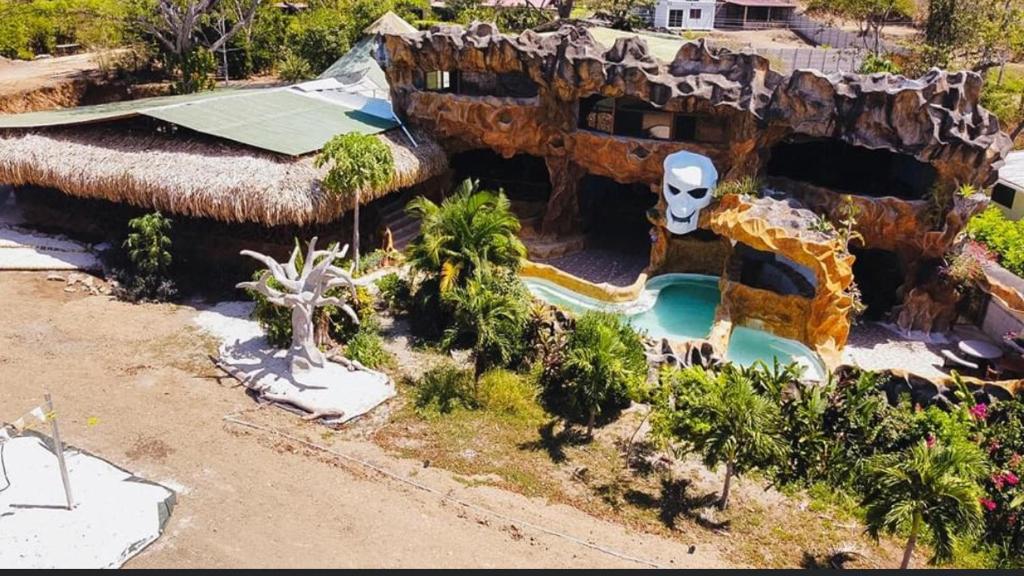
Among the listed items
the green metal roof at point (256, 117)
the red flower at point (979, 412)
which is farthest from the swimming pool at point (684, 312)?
the green metal roof at point (256, 117)

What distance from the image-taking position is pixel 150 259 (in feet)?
69.4

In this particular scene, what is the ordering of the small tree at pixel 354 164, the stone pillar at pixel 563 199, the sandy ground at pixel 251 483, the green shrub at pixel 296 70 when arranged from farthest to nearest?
the green shrub at pixel 296 70, the stone pillar at pixel 563 199, the small tree at pixel 354 164, the sandy ground at pixel 251 483

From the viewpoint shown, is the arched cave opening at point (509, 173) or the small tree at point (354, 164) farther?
the arched cave opening at point (509, 173)

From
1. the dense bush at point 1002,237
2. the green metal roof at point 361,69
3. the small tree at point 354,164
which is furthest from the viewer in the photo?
the green metal roof at point 361,69

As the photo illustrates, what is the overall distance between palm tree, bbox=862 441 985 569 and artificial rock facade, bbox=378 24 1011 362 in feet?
28.1

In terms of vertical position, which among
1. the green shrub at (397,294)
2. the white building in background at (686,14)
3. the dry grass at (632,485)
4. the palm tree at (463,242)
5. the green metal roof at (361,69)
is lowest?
the dry grass at (632,485)

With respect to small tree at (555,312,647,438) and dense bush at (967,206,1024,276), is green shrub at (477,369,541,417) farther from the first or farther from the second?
dense bush at (967,206,1024,276)

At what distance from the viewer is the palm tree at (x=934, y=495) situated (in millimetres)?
11039

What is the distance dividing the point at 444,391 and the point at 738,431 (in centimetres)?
672

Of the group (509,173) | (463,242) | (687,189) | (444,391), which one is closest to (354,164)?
(463,242)

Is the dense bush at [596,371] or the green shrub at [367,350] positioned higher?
the dense bush at [596,371]

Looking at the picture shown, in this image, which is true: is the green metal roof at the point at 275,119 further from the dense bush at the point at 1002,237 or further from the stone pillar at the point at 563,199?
the dense bush at the point at 1002,237

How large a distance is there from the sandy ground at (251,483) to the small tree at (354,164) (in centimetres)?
528

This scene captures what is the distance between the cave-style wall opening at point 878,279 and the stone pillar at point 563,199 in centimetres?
871
